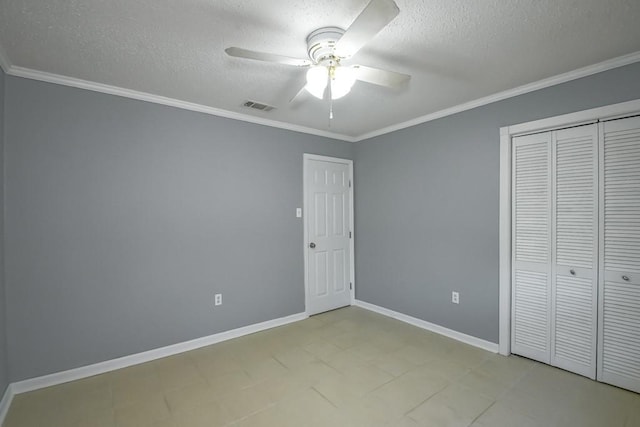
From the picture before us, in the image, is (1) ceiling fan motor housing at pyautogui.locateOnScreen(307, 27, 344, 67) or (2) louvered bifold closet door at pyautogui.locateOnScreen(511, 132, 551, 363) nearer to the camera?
(1) ceiling fan motor housing at pyautogui.locateOnScreen(307, 27, 344, 67)

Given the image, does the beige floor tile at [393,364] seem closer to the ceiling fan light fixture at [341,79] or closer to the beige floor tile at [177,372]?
the beige floor tile at [177,372]

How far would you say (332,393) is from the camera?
2.17m

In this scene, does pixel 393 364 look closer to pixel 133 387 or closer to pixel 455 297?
pixel 455 297

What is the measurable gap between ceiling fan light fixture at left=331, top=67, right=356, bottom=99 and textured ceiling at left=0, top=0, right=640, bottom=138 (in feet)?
0.80

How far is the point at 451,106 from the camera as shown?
9.93ft

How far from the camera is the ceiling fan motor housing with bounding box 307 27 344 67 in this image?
1.68 meters

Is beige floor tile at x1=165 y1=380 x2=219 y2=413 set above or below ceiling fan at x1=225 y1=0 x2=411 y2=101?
below

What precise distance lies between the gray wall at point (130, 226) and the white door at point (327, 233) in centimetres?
36

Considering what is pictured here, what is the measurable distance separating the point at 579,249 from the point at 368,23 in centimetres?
243

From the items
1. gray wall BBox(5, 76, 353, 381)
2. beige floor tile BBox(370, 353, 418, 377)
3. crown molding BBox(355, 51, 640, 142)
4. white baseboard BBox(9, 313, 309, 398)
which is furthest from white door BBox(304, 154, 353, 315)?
beige floor tile BBox(370, 353, 418, 377)

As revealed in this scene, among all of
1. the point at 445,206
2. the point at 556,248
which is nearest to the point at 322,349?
the point at 445,206

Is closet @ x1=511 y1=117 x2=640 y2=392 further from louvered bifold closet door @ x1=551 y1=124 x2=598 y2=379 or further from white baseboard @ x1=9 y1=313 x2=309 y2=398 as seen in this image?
white baseboard @ x1=9 y1=313 x2=309 y2=398

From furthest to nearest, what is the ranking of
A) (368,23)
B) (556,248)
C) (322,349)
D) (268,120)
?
(268,120) < (322,349) < (556,248) < (368,23)

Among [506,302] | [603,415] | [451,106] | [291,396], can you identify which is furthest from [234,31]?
[603,415]
